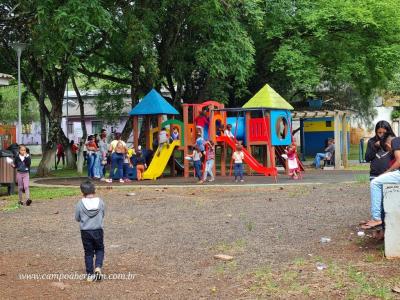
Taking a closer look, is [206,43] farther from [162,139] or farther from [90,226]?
[90,226]

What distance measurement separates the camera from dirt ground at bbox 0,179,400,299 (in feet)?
21.6

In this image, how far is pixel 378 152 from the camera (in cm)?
883

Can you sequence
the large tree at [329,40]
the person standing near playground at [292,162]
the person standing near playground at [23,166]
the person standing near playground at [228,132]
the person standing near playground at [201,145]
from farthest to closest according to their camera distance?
1. the large tree at [329,40]
2. the person standing near playground at [228,132]
3. the person standing near playground at [292,162]
4. the person standing near playground at [201,145]
5. the person standing near playground at [23,166]

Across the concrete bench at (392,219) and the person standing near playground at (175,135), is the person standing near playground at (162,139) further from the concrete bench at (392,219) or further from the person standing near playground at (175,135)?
the concrete bench at (392,219)

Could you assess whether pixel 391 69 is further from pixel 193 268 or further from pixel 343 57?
pixel 193 268

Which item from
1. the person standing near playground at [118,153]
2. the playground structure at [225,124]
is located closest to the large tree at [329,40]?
the playground structure at [225,124]

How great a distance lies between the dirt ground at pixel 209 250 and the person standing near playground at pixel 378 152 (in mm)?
1009

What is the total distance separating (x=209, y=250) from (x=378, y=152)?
9.06 feet

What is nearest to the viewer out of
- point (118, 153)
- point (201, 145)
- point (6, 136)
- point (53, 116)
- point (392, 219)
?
point (392, 219)

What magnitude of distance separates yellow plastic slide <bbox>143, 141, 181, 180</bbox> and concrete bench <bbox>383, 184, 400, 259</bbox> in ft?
49.5

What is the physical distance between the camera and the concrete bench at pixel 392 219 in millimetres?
7402

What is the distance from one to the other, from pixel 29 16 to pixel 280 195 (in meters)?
10.8

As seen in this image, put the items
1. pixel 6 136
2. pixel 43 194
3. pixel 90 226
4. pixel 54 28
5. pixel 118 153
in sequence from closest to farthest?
pixel 90 226, pixel 43 194, pixel 54 28, pixel 118 153, pixel 6 136

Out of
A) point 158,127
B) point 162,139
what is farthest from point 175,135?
point 158,127
